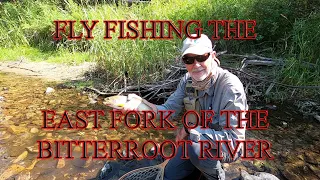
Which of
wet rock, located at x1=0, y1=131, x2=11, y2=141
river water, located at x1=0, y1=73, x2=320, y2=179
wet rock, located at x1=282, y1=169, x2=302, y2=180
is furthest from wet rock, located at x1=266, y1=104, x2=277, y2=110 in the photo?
wet rock, located at x1=0, y1=131, x2=11, y2=141

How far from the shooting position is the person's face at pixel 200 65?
2.32m

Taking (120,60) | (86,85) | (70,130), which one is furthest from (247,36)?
(70,130)

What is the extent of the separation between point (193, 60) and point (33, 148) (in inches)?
101

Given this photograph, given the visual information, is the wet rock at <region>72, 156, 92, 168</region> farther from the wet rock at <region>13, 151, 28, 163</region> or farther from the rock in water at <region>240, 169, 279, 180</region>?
the rock in water at <region>240, 169, 279, 180</region>

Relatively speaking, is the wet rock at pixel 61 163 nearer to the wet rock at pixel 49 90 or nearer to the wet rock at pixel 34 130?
the wet rock at pixel 34 130

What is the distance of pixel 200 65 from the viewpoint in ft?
7.68

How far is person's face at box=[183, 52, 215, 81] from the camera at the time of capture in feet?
7.61

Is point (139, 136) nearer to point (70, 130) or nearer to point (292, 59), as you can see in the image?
point (70, 130)

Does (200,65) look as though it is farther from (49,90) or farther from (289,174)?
(49,90)

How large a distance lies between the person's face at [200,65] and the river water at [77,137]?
136 centimetres

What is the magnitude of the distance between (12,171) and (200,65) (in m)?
2.47

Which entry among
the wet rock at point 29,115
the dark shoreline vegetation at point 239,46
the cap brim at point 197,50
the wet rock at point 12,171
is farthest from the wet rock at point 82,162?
the dark shoreline vegetation at point 239,46

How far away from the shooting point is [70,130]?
4.27 meters

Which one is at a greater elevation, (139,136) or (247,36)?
(247,36)
